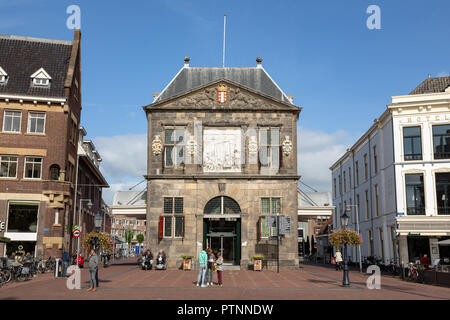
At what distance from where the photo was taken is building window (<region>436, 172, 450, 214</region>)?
32.7 metres

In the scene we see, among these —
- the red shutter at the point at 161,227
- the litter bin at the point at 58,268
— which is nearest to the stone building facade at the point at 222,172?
the red shutter at the point at 161,227

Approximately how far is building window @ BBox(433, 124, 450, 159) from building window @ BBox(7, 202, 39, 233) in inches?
1161

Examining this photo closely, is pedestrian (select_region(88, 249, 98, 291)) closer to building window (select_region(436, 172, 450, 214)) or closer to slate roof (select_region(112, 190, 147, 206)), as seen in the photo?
slate roof (select_region(112, 190, 147, 206))

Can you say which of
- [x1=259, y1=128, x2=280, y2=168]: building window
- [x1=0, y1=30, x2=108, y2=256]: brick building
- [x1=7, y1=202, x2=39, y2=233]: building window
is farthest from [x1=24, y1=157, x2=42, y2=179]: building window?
[x1=259, y1=128, x2=280, y2=168]: building window

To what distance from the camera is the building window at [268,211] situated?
3244 cm

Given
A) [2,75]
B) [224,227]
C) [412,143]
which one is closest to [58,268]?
[224,227]

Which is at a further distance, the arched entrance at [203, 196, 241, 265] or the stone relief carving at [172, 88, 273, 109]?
the stone relief carving at [172, 88, 273, 109]

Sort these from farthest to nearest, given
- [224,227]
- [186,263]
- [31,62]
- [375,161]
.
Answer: [375,161] → [31,62] → [224,227] → [186,263]

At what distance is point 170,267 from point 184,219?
3413 mm

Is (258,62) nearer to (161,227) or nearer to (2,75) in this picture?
(161,227)

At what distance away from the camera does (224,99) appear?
34.0 m

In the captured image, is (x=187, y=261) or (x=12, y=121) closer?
(x=187, y=261)

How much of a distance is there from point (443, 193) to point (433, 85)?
10.2m
